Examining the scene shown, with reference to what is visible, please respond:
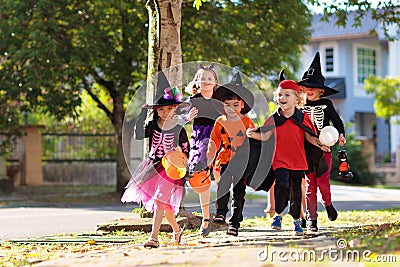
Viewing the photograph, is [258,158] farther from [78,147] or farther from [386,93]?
[386,93]

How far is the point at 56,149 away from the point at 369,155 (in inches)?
480

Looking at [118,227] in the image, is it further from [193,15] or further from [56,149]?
[56,149]

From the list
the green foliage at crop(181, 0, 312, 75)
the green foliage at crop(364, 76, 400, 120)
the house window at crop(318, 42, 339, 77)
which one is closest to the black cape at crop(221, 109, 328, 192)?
the green foliage at crop(181, 0, 312, 75)

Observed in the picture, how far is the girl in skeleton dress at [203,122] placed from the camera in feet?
30.4

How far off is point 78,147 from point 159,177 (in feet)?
60.7

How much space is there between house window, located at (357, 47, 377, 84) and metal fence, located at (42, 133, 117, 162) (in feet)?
60.2

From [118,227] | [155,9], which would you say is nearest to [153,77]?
[155,9]

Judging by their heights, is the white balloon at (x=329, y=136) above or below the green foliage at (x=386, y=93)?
below

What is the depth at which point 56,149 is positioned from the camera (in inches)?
1033

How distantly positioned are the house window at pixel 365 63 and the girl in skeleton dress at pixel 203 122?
32.6 meters

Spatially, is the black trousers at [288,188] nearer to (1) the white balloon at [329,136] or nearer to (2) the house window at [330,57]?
(1) the white balloon at [329,136]

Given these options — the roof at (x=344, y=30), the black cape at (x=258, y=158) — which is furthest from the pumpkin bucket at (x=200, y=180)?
the roof at (x=344, y=30)

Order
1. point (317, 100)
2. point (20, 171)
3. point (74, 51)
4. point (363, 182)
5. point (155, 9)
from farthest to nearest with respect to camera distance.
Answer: point (363, 182) < point (20, 171) < point (74, 51) < point (155, 9) < point (317, 100)

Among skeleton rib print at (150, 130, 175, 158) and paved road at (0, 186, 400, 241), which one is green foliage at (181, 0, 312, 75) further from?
skeleton rib print at (150, 130, 175, 158)
